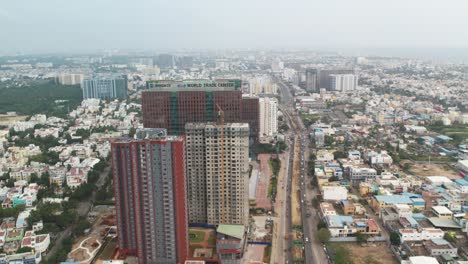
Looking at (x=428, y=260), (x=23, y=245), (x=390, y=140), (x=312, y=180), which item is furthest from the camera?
(x=390, y=140)

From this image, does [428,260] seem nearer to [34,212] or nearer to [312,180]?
[312,180]

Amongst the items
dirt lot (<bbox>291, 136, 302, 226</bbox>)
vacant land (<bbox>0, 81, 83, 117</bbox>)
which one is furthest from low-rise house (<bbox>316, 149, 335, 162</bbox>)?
vacant land (<bbox>0, 81, 83, 117</bbox>)

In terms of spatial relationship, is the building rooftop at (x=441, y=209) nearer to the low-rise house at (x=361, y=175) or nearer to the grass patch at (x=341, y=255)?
the low-rise house at (x=361, y=175)

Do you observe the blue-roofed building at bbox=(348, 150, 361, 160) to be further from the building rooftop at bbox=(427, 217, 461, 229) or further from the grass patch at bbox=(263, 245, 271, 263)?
the grass patch at bbox=(263, 245, 271, 263)

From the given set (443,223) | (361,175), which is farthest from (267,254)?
(361,175)

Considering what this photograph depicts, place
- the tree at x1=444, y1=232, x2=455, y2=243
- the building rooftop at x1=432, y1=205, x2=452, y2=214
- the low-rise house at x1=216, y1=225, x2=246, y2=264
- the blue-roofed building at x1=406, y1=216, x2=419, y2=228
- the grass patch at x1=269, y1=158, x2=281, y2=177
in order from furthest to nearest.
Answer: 1. the grass patch at x1=269, y1=158, x2=281, y2=177
2. the building rooftop at x1=432, y1=205, x2=452, y2=214
3. the blue-roofed building at x1=406, y1=216, x2=419, y2=228
4. the tree at x1=444, y1=232, x2=455, y2=243
5. the low-rise house at x1=216, y1=225, x2=246, y2=264

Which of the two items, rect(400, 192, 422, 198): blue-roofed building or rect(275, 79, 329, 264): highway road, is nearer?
rect(275, 79, 329, 264): highway road

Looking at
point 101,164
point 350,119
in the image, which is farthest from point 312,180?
point 350,119
